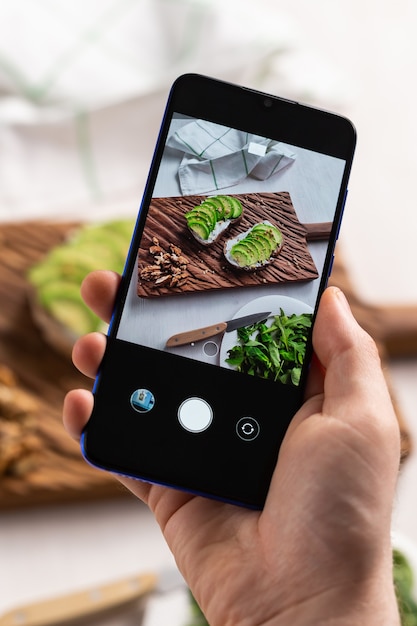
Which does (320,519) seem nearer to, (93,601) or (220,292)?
(220,292)

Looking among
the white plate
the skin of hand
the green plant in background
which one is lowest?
the green plant in background

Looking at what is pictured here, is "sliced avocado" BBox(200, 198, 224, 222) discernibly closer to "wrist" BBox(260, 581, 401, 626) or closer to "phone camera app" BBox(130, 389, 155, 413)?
"phone camera app" BBox(130, 389, 155, 413)

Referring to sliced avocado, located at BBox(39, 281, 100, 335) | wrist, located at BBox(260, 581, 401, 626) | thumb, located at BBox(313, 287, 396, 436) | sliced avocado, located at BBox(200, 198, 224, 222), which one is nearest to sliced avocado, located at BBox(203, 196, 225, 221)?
sliced avocado, located at BBox(200, 198, 224, 222)

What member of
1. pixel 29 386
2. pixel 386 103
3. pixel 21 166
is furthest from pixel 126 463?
pixel 386 103

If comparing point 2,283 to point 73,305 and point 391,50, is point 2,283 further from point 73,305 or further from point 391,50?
point 391,50

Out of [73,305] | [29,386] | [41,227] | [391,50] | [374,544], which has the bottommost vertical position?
[374,544]
